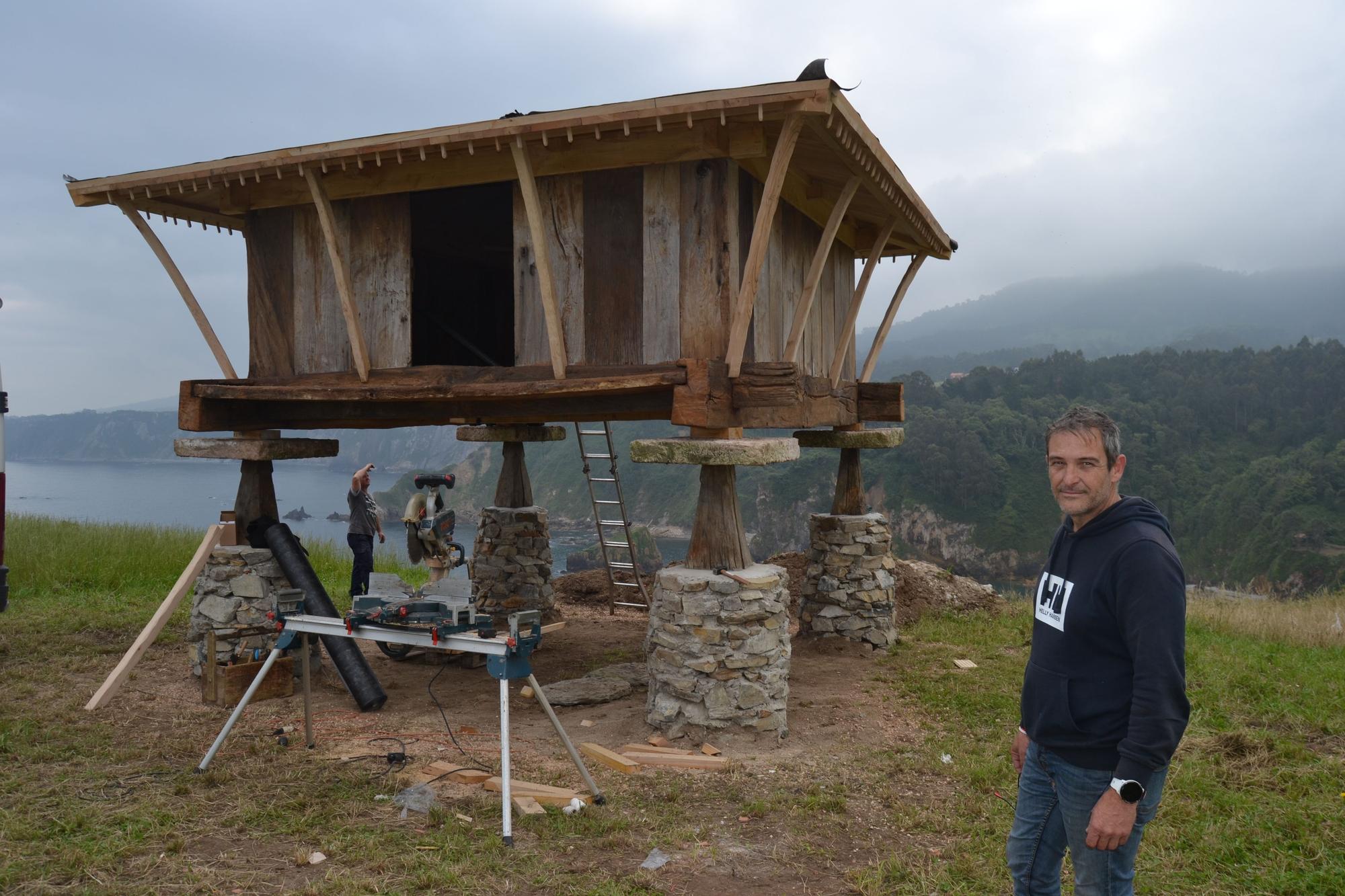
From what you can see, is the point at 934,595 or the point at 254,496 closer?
the point at 254,496

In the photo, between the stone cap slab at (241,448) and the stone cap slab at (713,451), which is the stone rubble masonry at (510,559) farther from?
the stone cap slab at (713,451)

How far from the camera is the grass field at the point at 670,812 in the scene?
461cm

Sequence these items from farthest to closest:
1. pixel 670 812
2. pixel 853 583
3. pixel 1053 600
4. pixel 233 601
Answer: pixel 853 583 < pixel 233 601 < pixel 670 812 < pixel 1053 600

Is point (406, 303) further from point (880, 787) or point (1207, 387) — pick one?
point (1207, 387)

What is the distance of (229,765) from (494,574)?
6.22m

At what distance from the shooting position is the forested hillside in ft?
151

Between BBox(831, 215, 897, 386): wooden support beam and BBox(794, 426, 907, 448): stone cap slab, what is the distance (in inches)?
37.2

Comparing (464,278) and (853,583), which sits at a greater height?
(464,278)

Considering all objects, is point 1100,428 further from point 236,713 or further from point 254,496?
point 254,496

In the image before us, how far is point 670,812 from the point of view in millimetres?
5520

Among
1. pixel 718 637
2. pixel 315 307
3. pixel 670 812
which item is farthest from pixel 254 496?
pixel 670 812

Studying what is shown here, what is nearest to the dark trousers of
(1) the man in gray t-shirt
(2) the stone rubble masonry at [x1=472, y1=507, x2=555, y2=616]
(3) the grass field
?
(1) the man in gray t-shirt

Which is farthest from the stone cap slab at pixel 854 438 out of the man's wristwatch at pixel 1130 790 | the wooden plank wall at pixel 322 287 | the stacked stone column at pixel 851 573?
the man's wristwatch at pixel 1130 790

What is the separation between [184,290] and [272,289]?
0.78 metres
